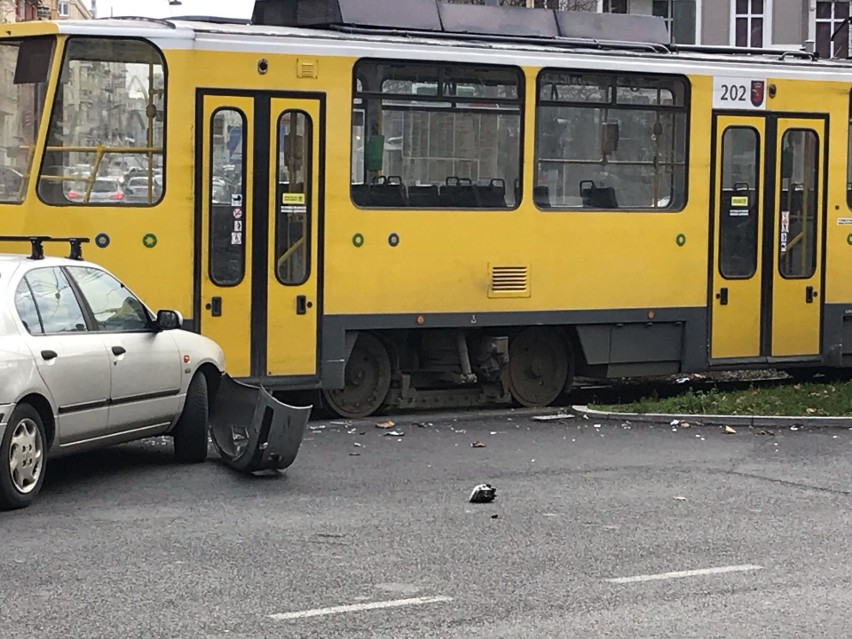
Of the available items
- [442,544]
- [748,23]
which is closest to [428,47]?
[442,544]

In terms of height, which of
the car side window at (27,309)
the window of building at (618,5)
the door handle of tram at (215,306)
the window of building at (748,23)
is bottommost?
the door handle of tram at (215,306)

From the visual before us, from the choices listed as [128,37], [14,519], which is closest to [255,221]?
[128,37]

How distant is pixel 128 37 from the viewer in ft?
44.5

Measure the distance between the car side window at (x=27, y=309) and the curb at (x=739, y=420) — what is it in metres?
6.20

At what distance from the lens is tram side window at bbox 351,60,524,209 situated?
571 inches

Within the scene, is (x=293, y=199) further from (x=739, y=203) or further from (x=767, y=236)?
(x=767, y=236)

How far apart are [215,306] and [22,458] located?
4.31 meters

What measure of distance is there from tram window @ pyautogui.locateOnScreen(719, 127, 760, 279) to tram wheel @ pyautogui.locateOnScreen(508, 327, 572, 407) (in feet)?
6.43

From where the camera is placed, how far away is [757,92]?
16.5 m

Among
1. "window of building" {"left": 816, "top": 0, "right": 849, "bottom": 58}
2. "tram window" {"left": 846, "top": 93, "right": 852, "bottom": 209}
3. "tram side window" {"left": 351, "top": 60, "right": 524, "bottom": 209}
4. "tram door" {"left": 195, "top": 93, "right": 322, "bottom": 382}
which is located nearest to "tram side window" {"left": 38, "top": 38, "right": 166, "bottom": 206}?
"tram door" {"left": 195, "top": 93, "right": 322, "bottom": 382}

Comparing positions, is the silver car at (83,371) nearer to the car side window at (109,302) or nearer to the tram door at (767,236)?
the car side window at (109,302)

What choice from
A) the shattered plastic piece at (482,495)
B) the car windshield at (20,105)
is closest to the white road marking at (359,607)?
the shattered plastic piece at (482,495)

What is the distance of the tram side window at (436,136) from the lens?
1449 centimetres

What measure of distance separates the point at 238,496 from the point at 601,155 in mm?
6637
